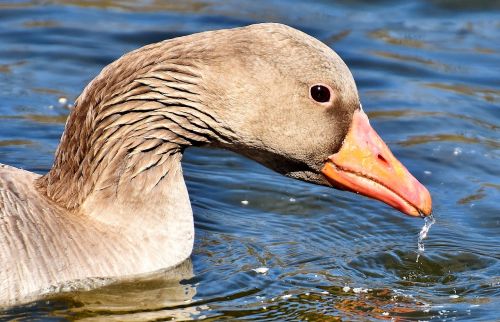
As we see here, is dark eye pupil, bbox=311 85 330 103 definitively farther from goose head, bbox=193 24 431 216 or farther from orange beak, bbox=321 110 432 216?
orange beak, bbox=321 110 432 216

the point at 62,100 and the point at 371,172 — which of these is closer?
the point at 371,172

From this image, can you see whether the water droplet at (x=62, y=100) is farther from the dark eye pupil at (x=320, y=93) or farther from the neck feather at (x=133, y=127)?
the dark eye pupil at (x=320, y=93)

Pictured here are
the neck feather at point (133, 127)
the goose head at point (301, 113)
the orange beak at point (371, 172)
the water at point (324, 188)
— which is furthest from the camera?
the water at point (324, 188)

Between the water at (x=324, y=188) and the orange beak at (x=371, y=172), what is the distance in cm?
99

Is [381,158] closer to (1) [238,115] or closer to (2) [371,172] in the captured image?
(2) [371,172]

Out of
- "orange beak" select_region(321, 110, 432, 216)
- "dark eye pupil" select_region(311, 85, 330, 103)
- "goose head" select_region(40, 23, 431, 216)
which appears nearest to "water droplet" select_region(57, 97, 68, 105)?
"goose head" select_region(40, 23, 431, 216)

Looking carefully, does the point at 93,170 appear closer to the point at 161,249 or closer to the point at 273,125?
the point at 161,249

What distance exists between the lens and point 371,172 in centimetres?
970

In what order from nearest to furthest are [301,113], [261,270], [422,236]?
[301,113] < [261,270] < [422,236]

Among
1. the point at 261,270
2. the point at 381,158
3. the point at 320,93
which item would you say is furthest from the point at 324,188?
the point at 320,93

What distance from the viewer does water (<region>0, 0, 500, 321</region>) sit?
10.1 metres

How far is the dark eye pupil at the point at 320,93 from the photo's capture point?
9.34 meters

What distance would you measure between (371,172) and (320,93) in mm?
856

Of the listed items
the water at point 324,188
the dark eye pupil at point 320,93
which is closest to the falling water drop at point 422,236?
the water at point 324,188
